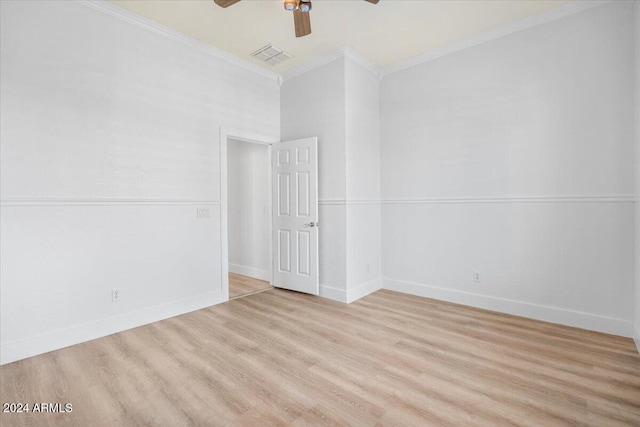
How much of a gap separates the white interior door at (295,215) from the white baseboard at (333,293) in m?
Result: 0.09

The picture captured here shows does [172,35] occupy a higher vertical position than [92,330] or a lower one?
higher

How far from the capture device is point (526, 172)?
3.23 meters

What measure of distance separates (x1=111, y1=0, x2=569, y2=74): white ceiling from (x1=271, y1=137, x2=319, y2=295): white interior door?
4.02 ft

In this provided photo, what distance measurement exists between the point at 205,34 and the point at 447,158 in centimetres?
313

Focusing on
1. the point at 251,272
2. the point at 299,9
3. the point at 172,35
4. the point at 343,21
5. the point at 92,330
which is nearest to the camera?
the point at 299,9

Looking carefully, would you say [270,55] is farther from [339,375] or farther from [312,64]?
[339,375]

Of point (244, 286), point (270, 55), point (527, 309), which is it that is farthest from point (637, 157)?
point (244, 286)

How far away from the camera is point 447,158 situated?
3.79 metres

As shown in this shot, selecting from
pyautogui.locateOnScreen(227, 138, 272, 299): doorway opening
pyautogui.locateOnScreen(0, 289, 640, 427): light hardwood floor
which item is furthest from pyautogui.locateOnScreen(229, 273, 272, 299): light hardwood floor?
pyautogui.locateOnScreen(0, 289, 640, 427): light hardwood floor

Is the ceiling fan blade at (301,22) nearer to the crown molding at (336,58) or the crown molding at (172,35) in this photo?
the crown molding at (336,58)

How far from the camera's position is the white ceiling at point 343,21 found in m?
2.95

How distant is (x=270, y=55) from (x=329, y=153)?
1424mm

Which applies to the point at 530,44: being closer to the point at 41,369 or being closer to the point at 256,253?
the point at 256,253

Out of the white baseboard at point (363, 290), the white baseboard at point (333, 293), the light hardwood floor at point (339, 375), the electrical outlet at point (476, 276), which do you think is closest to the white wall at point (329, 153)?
the white baseboard at point (333, 293)
